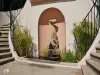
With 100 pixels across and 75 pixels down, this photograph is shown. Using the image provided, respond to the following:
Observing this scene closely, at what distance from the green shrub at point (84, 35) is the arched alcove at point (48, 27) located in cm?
126

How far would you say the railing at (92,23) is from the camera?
6797 millimetres

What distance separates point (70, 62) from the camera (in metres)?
7.18

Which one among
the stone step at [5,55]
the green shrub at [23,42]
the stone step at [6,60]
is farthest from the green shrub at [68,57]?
the stone step at [5,55]

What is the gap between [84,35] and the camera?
6.98 m

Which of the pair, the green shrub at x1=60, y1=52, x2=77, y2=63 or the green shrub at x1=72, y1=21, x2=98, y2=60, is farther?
the green shrub at x1=60, y1=52, x2=77, y2=63

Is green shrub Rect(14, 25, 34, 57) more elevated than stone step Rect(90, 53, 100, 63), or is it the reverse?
green shrub Rect(14, 25, 34, 57)

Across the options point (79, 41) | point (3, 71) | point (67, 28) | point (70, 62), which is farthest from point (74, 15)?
point (3, 71)

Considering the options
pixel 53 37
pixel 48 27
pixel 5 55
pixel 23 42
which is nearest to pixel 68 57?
pixel 53 37

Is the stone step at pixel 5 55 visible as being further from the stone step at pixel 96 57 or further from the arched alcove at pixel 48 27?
the stone step at pixel 96 57

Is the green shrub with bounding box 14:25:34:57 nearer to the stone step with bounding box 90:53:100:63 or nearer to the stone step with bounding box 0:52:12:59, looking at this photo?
the stone step with bounding box 0:52:12:59

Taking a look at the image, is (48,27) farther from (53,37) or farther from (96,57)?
(96,57)

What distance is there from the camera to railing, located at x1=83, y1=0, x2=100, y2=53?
6.80 m

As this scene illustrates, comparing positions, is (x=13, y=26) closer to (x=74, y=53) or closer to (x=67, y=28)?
(x=67, y=28)

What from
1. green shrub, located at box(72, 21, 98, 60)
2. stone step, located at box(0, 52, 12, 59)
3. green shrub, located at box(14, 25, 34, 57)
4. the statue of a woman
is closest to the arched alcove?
the statue of a woman
